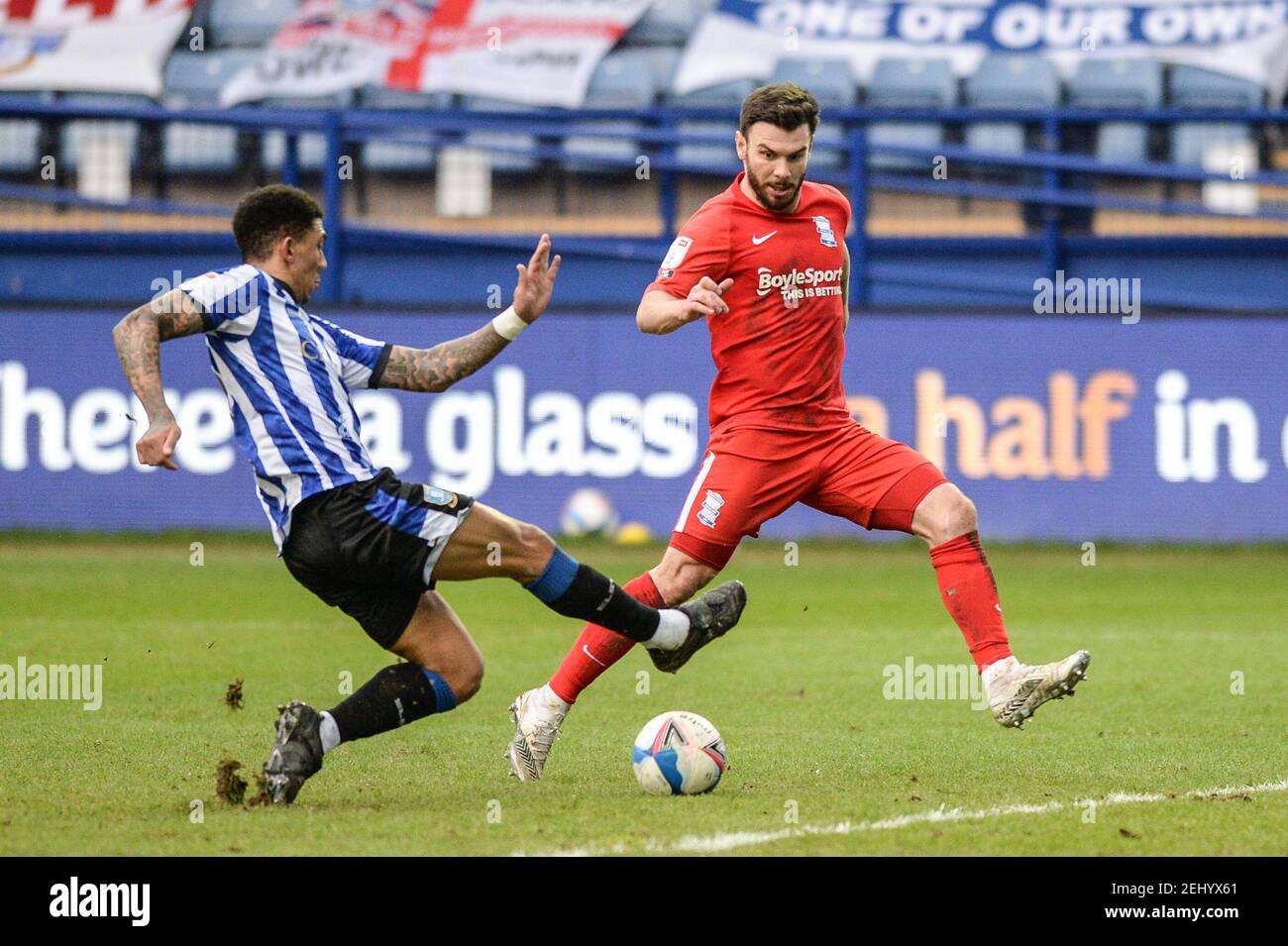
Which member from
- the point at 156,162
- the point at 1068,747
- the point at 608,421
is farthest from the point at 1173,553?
the point at 156,162

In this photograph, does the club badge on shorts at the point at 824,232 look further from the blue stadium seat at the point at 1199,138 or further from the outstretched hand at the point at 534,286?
the blue stadium seat at the point at 1199,138

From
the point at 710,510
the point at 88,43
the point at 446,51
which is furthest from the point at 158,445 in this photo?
the point at 88,43

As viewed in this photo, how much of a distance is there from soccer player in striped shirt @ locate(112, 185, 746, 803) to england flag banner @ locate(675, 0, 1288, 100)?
13671 millimetres

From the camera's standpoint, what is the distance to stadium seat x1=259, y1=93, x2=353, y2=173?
19203 millimetres

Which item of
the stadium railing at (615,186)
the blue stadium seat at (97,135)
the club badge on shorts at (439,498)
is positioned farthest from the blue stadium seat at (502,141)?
the club badge on shorts at (439,498)

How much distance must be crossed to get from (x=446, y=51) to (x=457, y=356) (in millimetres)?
13836

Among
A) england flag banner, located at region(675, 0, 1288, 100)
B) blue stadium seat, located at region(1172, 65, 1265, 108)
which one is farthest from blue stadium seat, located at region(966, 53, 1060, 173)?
blue stadium seat, located at region(1172, 65, 1265, 108)

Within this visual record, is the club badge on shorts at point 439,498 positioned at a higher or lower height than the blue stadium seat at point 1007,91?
lower

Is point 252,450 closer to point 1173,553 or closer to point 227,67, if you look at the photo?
point 1173,553

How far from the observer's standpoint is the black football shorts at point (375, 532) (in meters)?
5.86

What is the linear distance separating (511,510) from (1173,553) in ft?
17.8

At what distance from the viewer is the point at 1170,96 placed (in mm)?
19266

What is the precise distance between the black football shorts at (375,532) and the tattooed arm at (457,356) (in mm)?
496

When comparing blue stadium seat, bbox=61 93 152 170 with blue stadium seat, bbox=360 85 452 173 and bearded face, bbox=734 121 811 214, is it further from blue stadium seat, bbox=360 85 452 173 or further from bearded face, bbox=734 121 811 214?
bearded face, bbox=734 121 811 214
